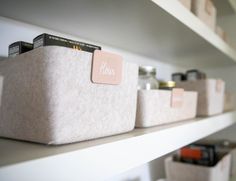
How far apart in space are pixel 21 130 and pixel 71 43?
15 cm

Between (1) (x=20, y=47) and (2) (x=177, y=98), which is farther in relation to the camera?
(2) (x=177, y=98)

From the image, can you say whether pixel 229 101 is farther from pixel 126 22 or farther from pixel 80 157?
pixel 80 157

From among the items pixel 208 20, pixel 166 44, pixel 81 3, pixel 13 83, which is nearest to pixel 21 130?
pixel 13 83

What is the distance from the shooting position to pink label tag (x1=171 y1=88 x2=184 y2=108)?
23.2 inches

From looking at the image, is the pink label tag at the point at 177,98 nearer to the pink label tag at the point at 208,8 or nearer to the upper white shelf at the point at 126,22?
the upper white shelf at the point at 126,22

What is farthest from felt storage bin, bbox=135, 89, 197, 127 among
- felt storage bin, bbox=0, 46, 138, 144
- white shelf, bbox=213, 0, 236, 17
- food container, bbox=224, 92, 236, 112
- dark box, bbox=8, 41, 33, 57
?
white shelf, bbox=213, 0, 236, 17

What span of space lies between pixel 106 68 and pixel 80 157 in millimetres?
137

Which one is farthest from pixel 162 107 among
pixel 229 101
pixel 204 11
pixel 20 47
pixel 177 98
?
pixel 229 101

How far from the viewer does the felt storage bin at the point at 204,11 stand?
0.75 meters

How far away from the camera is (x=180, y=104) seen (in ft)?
2.08

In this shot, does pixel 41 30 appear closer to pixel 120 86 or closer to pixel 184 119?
pixel 120 86

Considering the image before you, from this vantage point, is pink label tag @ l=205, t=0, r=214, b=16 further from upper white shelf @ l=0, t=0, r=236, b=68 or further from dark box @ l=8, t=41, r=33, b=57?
dark box @ l=8, t=41, r=33, b=57

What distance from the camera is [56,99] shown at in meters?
0.30

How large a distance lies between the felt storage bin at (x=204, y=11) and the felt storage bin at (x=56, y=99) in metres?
0.47
